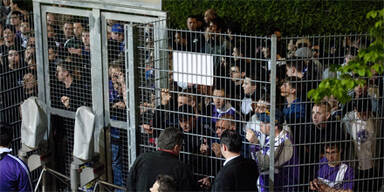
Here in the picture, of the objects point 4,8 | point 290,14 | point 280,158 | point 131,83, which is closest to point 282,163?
point 280,158

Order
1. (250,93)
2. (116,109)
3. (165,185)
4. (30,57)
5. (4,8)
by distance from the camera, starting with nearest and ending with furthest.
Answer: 1. (165,185)
2. (250,93)
3. (116,109)
4. (30,57)
5. (4,8)

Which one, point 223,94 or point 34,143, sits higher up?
point 223,94

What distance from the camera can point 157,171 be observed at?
21.8ft

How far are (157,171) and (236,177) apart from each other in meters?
0.77

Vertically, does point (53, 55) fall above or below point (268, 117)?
above

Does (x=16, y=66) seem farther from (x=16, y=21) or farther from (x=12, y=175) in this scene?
(x=12, y=175)

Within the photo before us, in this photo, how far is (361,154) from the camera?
713 centimetres

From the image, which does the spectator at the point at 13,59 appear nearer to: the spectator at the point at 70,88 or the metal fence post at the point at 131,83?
the spectator at the point at 70,88

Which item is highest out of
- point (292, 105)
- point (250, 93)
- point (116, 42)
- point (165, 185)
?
point (116, 42)

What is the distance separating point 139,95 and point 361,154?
245 centimetres

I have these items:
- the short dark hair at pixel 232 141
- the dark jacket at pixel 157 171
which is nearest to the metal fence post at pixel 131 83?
the dark jacket at pixel 157 171

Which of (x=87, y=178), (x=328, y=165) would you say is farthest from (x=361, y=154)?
(x=87, y=178)

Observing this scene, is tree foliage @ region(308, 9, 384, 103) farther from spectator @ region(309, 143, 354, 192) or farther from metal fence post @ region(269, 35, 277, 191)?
spectator @ region(309, 143, 354, 192)

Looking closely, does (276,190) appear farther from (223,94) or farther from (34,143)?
(34,143)
